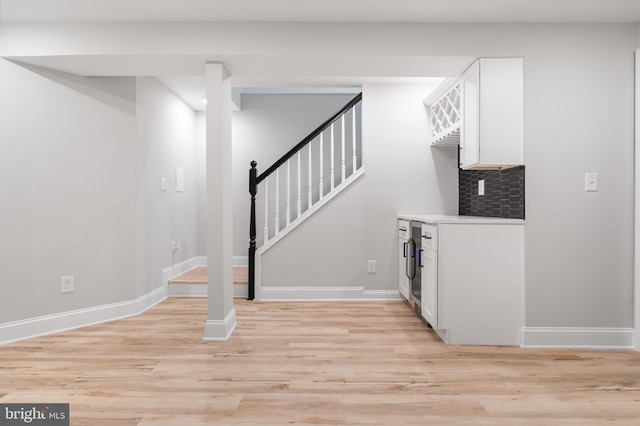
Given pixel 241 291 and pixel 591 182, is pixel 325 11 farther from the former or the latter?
pixel 241 291

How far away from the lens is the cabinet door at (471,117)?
2.72 m

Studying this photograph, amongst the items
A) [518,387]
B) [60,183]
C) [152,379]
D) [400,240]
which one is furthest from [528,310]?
[60,183]

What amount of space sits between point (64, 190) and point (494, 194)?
3.57 metres

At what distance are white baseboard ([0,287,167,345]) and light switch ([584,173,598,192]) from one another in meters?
3.84

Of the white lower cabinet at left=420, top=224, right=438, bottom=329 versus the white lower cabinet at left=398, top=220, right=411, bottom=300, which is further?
the white lower cabinet at left=398, top=220, right=411, bottom=300

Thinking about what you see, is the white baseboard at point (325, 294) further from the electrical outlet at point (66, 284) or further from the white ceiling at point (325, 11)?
the white ceiling at point (325, 11)

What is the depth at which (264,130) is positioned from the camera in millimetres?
4891

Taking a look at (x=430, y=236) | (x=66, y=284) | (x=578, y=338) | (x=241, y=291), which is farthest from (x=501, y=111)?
(x=66, y=284)

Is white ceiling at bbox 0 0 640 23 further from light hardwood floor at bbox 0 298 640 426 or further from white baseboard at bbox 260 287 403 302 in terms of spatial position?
white baseboard at bbox 260 287 403 302

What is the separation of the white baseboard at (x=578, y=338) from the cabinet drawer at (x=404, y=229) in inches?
49.7

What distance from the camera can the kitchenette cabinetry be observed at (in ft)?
8.79

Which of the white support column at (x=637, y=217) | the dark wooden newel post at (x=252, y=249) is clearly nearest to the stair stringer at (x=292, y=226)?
the dark wooden newel post at (x=252, y=249)
